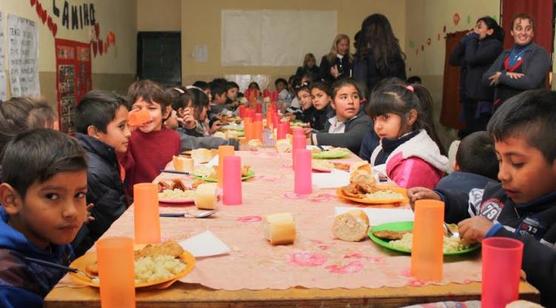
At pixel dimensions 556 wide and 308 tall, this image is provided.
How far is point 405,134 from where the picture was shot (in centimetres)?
327

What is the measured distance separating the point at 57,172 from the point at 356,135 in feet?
10.0

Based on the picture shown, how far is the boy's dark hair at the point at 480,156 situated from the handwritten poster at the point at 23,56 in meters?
3.91

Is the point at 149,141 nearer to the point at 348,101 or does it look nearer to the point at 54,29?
the point at 348,101

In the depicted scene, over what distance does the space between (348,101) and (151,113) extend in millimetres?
1623

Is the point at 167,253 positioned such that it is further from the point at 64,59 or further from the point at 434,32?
the point at 434,32

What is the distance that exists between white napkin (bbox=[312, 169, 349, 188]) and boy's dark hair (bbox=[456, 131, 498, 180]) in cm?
50

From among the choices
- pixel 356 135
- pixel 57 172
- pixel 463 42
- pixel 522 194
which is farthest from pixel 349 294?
pixel 463 42

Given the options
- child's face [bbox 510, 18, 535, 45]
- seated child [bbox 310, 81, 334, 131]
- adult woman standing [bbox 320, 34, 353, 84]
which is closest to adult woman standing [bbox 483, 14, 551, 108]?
child's face [bbox 510, 18, 535, 45]

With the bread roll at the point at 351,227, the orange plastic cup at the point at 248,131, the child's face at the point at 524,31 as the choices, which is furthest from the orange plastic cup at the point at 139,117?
the child's face at the point at 524,31

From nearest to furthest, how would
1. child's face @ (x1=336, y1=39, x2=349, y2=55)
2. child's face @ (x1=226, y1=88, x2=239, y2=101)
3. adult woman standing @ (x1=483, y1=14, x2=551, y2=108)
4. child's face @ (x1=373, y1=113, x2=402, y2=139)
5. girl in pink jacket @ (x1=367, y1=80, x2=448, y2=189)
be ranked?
1. girl in pink jacket @ (x1=367, y1=80, x2=448, y2=189)
2. child's face @ (x1=373, y1=113, x2=402, y2=139)
3. adult woman standing @ (x1=483, y1=14, x2=551, y2=108)
4. child's face @ (x1=336, y1=39, x2=349, y2=55)
5. child's face @ (x1=226, y1=88, x2=239, y2=101)

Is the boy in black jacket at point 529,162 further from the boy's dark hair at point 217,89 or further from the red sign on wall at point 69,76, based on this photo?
the boy's dark hair at point 217,89

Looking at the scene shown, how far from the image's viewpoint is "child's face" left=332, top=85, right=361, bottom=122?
185 inches

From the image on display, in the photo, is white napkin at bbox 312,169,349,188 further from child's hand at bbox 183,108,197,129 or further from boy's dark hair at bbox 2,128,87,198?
child's hand at bbox 183,108,197,129

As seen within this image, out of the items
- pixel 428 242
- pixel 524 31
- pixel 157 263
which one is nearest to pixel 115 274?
pixel 157 263
